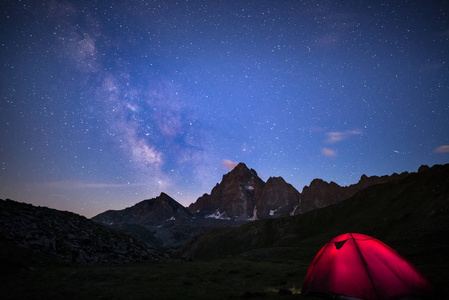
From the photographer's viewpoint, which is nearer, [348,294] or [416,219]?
[348,294]

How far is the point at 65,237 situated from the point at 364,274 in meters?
28.0

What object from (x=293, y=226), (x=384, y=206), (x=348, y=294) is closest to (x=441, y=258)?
(x=348, y=294)

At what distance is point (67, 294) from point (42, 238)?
1608cm

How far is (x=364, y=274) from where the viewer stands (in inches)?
401

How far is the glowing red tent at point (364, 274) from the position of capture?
32.1ft

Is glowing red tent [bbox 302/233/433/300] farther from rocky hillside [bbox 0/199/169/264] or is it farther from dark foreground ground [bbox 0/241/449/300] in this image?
rocky hillside [bbox 0/199/169/264]

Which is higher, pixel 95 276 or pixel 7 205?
pixel 7 205

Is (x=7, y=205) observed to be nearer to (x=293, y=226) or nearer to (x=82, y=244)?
(x=82, y=244)

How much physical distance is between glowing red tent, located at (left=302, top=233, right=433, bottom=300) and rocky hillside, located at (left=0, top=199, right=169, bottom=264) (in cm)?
2270

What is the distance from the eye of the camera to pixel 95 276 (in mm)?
17109

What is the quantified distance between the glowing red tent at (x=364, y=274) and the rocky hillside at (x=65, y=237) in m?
22.7

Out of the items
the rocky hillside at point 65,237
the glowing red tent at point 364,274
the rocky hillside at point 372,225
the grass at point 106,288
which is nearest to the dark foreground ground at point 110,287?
the grass at point 106,288

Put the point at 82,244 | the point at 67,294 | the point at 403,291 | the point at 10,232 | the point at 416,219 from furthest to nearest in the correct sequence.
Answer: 1. the point at 416,219
2. the point at 82,244
3. the point at 10,232
4. the point at 67,294
5. the point at 403,291

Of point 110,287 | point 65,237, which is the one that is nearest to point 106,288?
point 110,287
